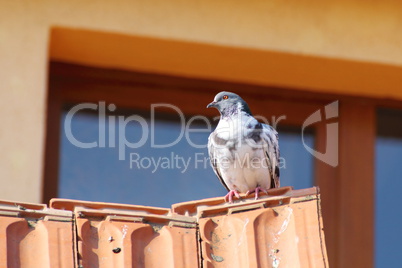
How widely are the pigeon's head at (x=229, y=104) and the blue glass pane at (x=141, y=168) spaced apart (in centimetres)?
179

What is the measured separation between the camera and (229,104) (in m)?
9.56

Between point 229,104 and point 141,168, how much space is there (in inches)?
79.9

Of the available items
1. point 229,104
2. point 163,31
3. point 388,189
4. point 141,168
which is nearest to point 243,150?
point 229,104

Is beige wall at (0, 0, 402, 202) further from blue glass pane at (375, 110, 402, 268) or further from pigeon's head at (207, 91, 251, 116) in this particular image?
pigeon's head at (207, 91, 251, 116)

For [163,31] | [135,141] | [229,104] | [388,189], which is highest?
[163,31]

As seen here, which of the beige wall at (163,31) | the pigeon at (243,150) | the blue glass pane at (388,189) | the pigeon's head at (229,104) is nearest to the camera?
the pigeon at (243,150)

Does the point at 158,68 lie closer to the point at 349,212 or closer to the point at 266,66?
the point at 266,66

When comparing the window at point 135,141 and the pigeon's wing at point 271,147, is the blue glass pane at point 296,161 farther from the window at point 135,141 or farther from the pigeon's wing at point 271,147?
the pigeon's wing at point 271,147

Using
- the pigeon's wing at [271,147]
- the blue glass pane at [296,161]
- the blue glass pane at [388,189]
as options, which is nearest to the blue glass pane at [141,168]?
the blue glass pane at [296,161]

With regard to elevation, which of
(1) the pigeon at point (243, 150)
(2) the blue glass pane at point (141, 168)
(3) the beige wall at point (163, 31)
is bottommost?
(1) the pigeon at point (243, 150)

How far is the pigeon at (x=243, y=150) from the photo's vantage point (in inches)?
358

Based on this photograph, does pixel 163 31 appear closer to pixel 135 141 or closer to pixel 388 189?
pixel 135 141

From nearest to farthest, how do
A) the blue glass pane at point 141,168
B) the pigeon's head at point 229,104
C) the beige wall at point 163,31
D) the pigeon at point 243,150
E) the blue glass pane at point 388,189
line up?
1. the pigeon at point 243,150
2. the pigeon's head at point 229,104
3. the beige wall at point 163,31
4. the blue glass pane at point 141,168
5. the blue glass pane at point 388,189

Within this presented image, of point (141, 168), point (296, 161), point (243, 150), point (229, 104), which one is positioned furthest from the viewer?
point (296, 161)
